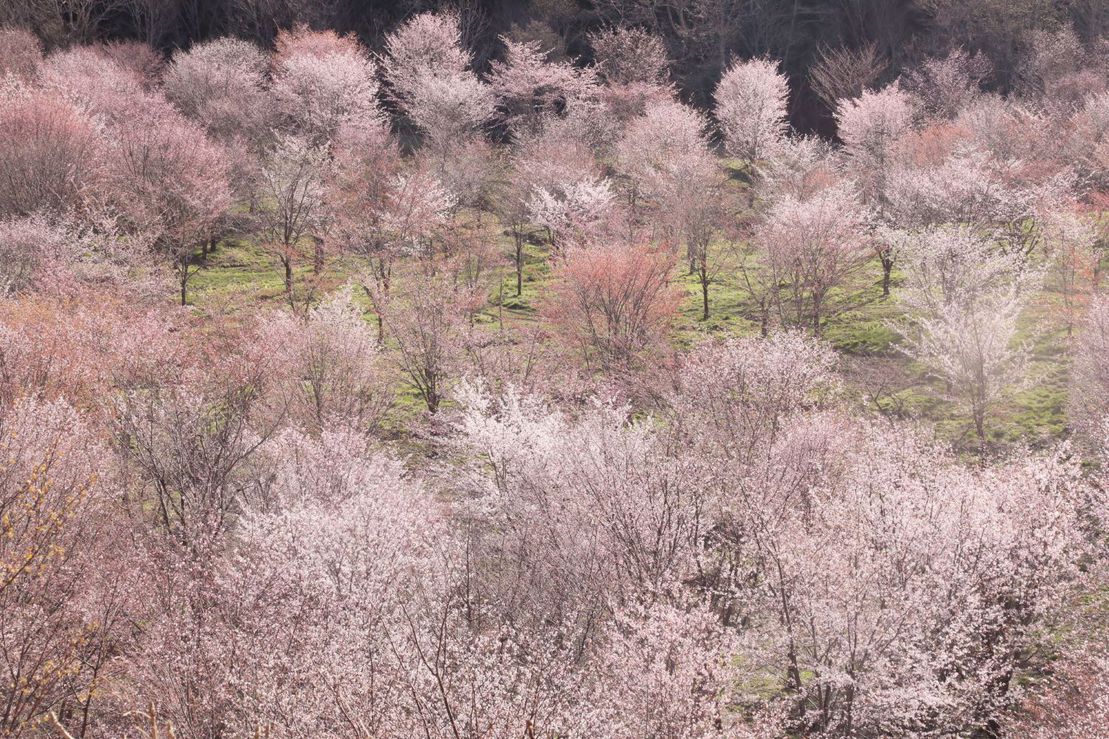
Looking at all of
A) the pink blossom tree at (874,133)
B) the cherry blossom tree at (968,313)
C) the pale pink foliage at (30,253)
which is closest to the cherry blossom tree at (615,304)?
the cherry blossom tree at (968,313)

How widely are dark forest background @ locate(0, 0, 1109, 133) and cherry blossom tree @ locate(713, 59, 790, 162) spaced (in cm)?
586

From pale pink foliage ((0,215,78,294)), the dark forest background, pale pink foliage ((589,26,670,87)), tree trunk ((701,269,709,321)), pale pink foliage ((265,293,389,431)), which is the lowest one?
pale pink foliage ((265,293,389,431))

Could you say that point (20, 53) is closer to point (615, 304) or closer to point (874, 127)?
point (615, 304)

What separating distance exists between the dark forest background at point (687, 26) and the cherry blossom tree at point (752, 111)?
19.2 feet

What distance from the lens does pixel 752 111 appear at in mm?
66562

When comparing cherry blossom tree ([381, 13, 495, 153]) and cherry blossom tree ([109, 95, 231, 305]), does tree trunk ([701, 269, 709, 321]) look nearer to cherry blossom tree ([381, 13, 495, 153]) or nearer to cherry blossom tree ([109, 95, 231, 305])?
cherry blossom tree ([381, 13, 495, 153])

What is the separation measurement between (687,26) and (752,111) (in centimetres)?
2295

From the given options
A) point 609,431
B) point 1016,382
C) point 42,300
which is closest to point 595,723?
point 609,431

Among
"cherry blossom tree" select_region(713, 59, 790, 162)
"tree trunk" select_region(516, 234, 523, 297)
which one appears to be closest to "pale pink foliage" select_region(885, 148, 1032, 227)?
"cherry blossom tree" select_region(713, 59, 790, 162)

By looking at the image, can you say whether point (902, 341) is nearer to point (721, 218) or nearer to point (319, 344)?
point (721, 218)

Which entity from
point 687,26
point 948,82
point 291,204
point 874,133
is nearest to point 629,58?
point 687,26

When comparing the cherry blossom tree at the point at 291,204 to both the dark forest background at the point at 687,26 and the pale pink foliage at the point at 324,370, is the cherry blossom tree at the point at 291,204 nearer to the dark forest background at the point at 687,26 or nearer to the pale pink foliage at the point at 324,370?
the pale pink foliage at the point at 324,370

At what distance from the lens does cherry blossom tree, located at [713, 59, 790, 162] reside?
65500mm

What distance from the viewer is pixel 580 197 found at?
4934 cm
